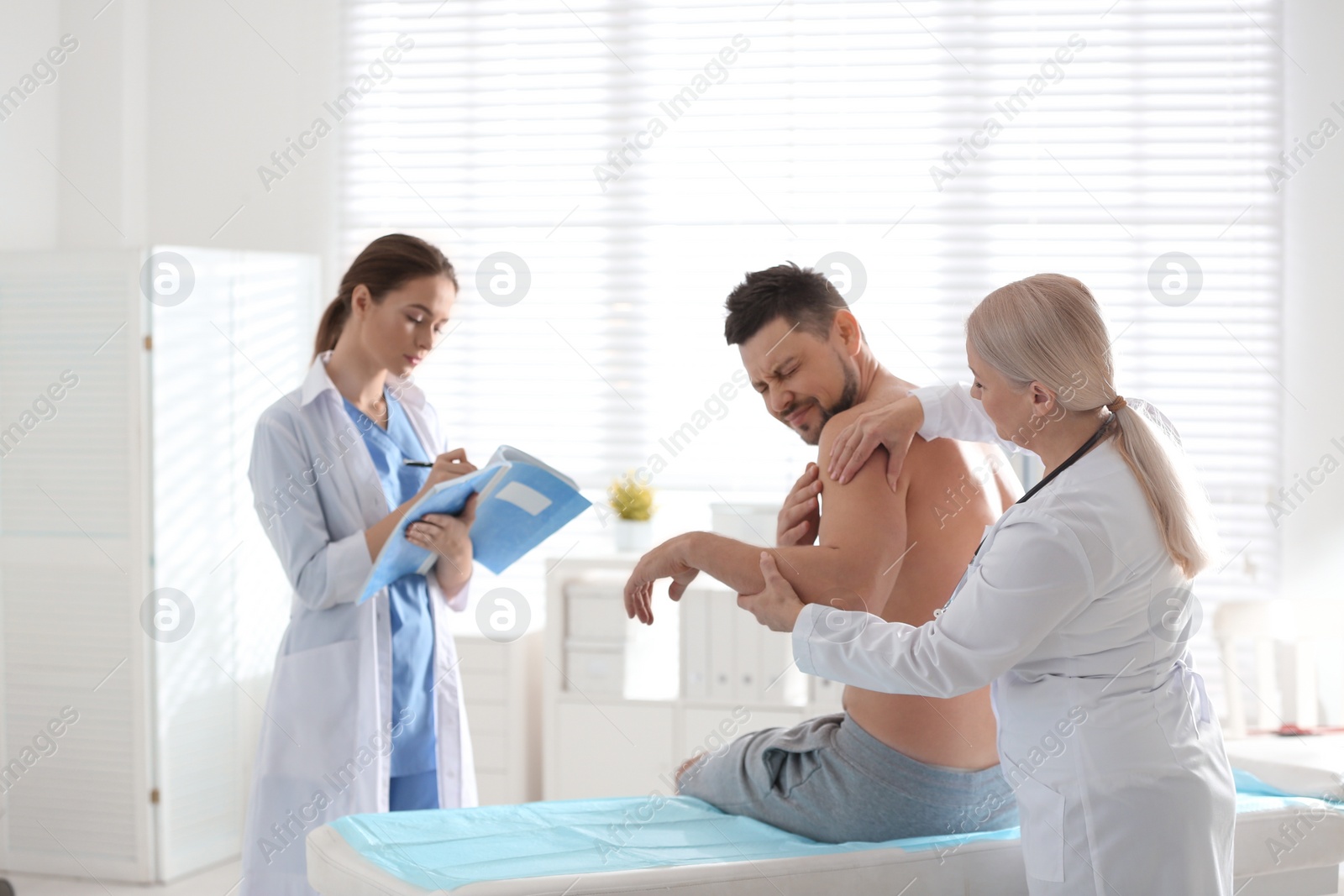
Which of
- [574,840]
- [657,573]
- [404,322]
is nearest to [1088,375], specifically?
[657,573]

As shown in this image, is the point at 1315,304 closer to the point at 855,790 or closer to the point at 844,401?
the point at 844,401

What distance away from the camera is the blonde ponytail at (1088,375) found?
4.51 feet

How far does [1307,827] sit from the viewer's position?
1882mm

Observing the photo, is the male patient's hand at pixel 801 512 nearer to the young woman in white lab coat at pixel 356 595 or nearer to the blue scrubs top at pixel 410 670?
the young woman in white lab coat at pixel 356 595

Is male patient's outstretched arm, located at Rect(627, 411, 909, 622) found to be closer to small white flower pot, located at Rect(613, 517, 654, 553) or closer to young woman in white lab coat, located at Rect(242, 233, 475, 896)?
young woman in white lab coat, located at Rect(242, 233, 475, 896)

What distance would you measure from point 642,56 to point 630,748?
2358 mm

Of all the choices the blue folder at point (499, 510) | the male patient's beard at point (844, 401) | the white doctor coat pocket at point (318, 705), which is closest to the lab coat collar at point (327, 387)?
the blue folder at point (499, 510)

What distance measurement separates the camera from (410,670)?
2.22 meters

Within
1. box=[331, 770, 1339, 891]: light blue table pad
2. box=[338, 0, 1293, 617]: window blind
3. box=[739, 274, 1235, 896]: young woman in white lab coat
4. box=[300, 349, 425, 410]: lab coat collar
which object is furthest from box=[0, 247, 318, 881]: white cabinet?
box=[739, 274, 1235, 896]: young woman in white lab coat

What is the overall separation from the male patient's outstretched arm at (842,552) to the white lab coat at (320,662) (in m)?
0.73

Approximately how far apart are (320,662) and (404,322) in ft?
2.17

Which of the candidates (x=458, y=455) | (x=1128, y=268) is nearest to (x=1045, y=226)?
(x=1128, y=268)

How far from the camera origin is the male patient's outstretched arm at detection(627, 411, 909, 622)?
162 centimetres

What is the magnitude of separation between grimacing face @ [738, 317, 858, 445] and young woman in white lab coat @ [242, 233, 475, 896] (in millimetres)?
640
